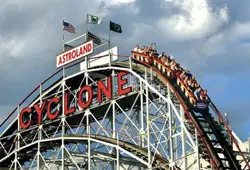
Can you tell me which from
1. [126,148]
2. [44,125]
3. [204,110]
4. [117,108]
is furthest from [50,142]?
[204,110]

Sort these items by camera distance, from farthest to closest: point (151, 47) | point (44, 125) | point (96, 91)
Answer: point (44, 125) < point (96, 91) < point (151, 47)

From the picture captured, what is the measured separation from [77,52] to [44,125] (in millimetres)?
8588

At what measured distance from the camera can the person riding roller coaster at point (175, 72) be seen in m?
47.1

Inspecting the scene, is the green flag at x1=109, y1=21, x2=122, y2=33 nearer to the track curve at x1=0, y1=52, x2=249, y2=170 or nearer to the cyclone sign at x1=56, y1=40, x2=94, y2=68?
the cyclone sign at x1=56, y1=40, x2=94, y2=68

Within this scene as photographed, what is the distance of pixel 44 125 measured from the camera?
6203cm

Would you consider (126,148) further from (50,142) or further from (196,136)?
(50,142)

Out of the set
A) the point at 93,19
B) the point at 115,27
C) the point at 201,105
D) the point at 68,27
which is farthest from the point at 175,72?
the point at 68,27

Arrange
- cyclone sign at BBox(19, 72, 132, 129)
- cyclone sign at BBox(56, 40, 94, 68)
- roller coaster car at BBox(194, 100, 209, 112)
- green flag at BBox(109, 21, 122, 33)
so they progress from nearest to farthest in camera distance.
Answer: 1. roller coaster car at BBox(194, 100, 209, 112)
2. cyclone sign at BBox(19, 72, 132, 129)
3. cyclone sign at BBox(56, 40, 94, 68)
4. green flag at BBox(109, 21, 122, 33)

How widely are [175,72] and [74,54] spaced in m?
13.4

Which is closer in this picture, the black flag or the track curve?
the track curve

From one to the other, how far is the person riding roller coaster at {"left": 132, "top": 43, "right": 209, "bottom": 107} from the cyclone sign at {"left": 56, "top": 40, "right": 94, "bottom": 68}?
523 cm

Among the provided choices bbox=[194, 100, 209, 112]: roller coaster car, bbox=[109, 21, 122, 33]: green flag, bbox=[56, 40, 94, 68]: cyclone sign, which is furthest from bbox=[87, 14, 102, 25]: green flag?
bbox=[194, 100, 209, 112]: roller coaster car

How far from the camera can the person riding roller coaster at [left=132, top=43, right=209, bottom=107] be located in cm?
4709

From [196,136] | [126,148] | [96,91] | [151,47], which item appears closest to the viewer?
[196,136]
